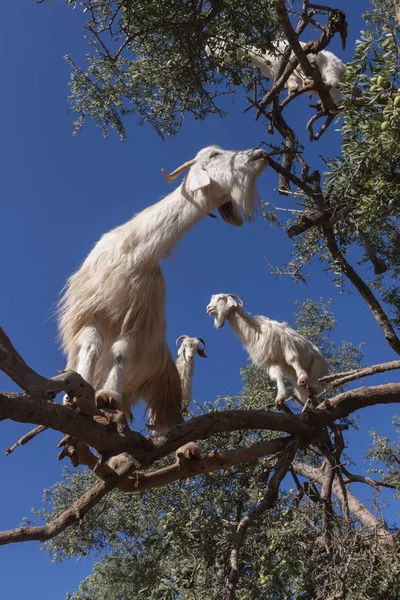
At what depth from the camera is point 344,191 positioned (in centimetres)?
473

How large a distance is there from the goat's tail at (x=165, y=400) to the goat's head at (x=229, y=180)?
4.29 feet

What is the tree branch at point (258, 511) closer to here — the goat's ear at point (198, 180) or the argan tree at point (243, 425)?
the argan tree at point (243, 425)

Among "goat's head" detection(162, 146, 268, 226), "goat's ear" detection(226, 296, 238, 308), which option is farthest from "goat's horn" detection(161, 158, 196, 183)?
"goat's ear" detection(226, 296, 238, 308)

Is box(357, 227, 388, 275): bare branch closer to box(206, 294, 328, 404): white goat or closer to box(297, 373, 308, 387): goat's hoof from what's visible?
box(297, 373, 308, 387): goat's hoof

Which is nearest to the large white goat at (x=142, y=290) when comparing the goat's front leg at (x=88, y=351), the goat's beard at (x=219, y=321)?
the goat's front leg at (x=88, y=351)

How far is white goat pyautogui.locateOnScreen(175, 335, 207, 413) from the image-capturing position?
555 centimetres

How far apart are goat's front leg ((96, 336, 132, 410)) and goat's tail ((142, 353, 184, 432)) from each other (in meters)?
0.62

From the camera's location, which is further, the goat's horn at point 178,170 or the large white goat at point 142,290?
the goat's horn at point 178,170

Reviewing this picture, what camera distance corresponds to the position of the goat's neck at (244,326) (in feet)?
26.1

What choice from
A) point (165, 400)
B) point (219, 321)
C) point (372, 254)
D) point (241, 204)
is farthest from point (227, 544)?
point (219, 321)

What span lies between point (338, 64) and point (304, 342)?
12.5 feet

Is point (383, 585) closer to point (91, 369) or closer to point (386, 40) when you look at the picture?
point (91, 369)

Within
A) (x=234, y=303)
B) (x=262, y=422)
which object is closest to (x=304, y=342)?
(x=234, y=303)

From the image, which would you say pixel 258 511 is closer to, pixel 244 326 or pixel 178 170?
pixel 178 170
